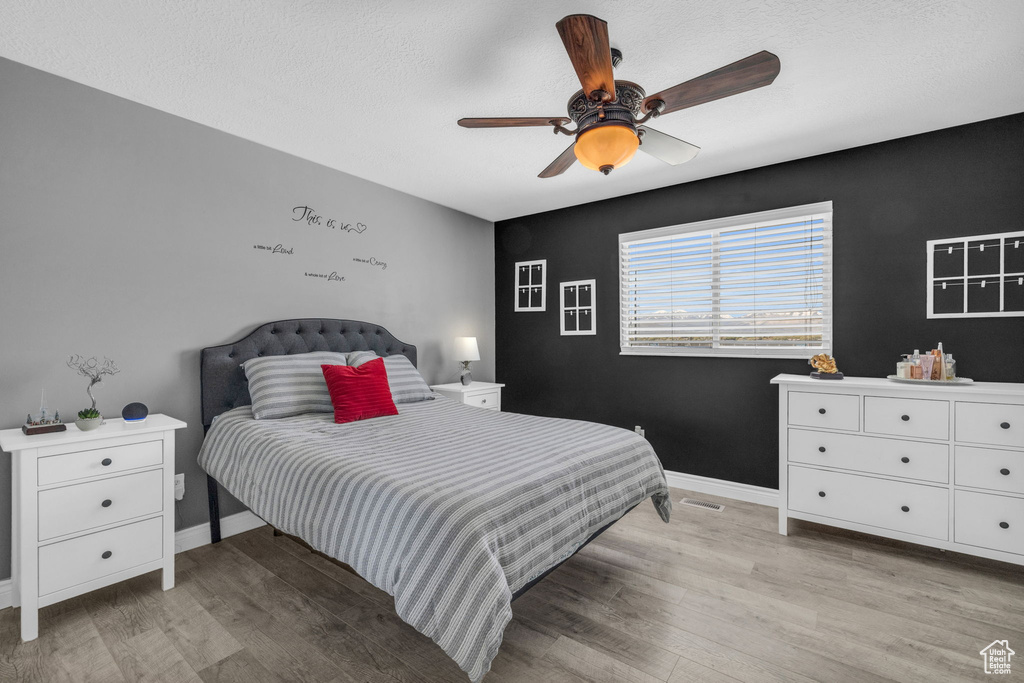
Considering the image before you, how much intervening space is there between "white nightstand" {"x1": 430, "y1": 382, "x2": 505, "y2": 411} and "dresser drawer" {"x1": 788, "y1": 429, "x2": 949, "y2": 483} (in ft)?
7.50

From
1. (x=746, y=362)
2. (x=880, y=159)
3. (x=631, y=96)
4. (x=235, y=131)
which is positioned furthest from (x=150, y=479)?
(x=880, y=159)

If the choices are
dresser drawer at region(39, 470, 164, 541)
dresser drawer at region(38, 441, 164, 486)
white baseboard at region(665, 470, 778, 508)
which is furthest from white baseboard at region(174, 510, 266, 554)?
white baseboard at region(665, 470, 778, 508)

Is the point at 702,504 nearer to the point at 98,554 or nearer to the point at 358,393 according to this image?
the point at 358,393

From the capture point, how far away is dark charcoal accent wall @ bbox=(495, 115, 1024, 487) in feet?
8.81

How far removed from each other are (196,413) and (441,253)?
2.39m

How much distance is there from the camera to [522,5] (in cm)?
174

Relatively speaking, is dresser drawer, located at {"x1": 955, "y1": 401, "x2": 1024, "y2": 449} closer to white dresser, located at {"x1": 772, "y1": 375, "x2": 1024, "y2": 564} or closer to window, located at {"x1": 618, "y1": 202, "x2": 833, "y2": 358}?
white dresser, located at {"x1": 772, "y1": 375, "x2": 1024, "y2": 564}

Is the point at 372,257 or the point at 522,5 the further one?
the point at 372,257

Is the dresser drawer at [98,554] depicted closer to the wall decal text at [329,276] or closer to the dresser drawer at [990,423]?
the wall decal text at [329,276]

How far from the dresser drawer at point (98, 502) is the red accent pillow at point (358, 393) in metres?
0.89

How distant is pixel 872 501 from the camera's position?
2.65m

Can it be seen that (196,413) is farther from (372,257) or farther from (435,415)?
(372,257)

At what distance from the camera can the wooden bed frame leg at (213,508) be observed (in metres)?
2.75

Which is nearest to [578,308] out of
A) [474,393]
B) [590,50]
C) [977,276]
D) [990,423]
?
[474,393]
